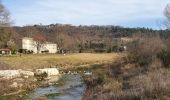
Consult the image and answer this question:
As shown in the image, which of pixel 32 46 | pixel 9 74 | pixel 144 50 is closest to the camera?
pixel 9 74

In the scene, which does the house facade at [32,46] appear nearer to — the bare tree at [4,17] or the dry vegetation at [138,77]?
the bare tree at [4,17]

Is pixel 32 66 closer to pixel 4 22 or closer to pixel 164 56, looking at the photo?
pixel 4 22

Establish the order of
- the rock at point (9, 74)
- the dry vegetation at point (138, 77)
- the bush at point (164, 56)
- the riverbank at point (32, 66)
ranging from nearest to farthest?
the dry vegetation at point (138, 77) < the riverbank at point (32, 66) < the bush at point (164, 56) < the rock at point (9, 74)

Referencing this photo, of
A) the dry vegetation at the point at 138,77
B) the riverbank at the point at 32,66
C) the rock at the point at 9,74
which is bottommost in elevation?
the riverbank at the point at 32,66

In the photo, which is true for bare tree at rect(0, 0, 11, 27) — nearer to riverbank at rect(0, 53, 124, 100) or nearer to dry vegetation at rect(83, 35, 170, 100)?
riverbank at rect(0, 53, 124, 100)

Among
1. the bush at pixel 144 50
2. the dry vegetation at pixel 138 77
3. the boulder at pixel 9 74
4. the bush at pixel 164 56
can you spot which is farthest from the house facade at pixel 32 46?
the bush at pixel 164 56

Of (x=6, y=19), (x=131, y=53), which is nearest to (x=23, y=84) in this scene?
(x=131, y=53)

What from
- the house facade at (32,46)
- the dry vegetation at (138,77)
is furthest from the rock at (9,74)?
the house facade at (32,46)

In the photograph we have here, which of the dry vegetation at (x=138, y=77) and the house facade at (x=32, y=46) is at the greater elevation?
the dry vegetation at (x=138, y=77)

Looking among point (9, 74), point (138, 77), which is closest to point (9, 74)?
point (9, 74)

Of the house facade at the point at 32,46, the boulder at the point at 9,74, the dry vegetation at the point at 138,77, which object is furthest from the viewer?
the house facade at the point at 32,46

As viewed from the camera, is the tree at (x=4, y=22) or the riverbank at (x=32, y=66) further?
the tree at (x=4, y=22)

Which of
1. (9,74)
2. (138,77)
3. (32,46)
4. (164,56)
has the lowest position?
(32,46)

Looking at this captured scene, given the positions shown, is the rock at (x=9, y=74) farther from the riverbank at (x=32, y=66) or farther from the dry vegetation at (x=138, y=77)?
the dry vegetation at (x=138, y=77)
